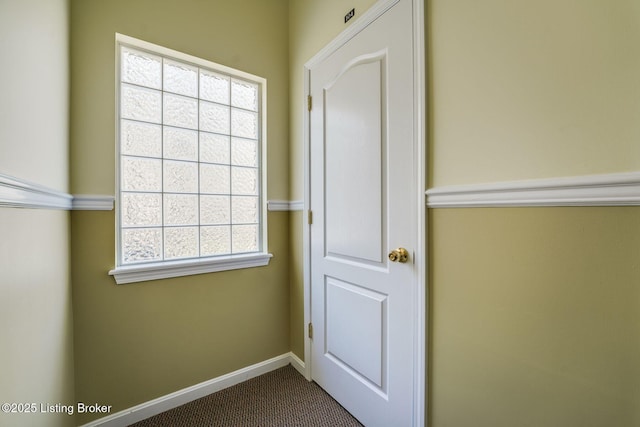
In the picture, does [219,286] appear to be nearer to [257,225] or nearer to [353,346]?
[257,225]

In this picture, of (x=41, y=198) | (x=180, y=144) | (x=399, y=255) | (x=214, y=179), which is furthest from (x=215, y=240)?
(x=399, y=255)

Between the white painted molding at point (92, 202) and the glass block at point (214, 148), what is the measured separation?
0.56 metres

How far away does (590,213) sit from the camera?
29.9 inches

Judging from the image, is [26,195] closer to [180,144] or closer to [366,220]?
[180,144]

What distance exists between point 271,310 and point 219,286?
0.45m

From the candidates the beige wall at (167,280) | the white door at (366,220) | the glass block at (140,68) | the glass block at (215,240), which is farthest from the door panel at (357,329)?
the glass block at (140,68)

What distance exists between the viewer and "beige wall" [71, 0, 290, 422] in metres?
1.37

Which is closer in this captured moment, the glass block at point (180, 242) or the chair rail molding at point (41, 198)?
the chair rail molding at point (41, 198)

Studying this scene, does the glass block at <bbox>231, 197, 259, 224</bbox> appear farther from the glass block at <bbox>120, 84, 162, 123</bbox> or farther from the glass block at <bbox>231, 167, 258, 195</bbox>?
the glass block at <bbox>120, 84, 162, 123</bbox>

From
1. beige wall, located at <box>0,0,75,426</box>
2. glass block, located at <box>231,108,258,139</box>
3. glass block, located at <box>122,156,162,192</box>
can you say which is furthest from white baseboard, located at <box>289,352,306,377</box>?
glass block, located at <box>231,108,258,139</box>

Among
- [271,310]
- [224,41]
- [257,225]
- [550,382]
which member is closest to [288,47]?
[224,41]

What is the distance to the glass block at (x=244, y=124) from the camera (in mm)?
1882

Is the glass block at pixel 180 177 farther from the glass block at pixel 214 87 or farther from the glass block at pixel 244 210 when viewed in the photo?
the glass block at pixel 214 87

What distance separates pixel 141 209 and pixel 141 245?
210 millimetres
